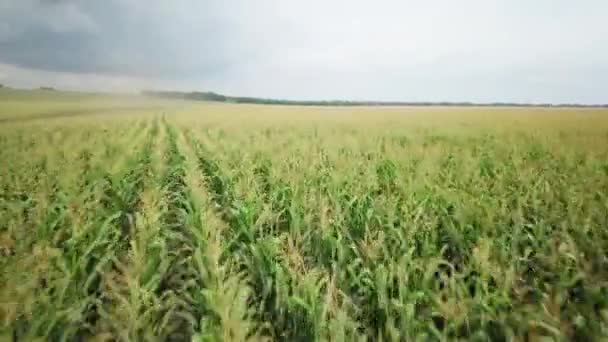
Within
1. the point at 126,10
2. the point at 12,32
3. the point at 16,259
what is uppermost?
the point at 126,10

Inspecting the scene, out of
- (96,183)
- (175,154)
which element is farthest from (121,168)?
(175,154)

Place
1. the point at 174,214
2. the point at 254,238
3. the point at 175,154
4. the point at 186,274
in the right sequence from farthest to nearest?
the point at 175,154 → the point at 174,214 → the point at 254,238 → the point at 186,274

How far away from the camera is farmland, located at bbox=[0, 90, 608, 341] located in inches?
68.2

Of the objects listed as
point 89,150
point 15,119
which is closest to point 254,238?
point 89,150

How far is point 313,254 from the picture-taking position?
2.72m

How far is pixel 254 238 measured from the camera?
283 centimetres

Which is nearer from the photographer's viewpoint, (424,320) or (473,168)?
(424,320)

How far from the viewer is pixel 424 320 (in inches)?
73.1

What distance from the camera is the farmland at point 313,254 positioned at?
5.69ft

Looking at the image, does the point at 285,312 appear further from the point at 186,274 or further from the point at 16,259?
the point at 16,259

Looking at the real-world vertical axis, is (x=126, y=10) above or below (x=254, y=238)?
above

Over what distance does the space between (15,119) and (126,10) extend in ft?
20.6

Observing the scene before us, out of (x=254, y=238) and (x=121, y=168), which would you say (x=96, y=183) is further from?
(x=254, y=238)

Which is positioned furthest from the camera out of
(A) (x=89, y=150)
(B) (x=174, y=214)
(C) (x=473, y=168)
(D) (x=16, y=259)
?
(A) (x=89, y=150)
